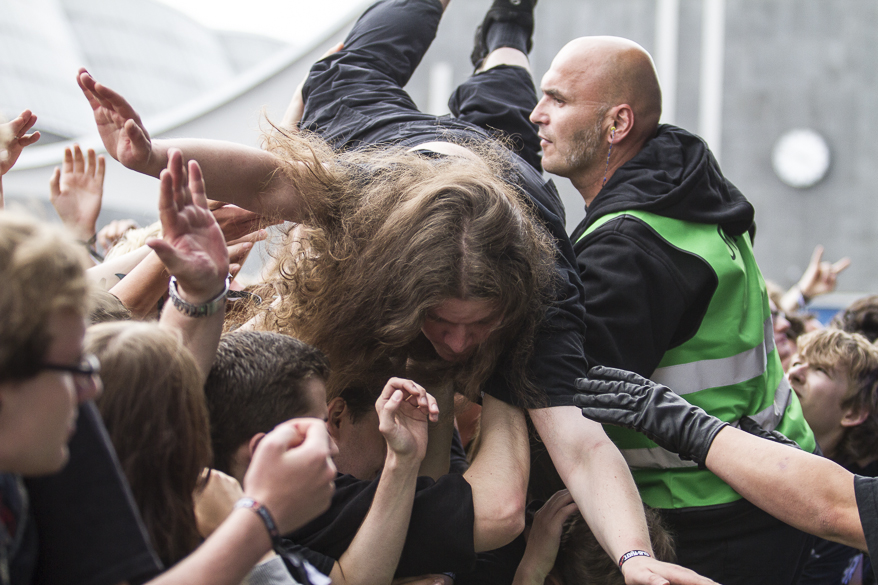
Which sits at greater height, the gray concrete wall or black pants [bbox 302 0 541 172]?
black pants [bbox 302 0 541 172]

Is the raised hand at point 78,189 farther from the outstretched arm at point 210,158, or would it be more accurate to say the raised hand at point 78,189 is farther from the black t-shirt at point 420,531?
the black t-shirt at point 420,531

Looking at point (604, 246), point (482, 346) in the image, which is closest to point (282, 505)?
point (482, 346)

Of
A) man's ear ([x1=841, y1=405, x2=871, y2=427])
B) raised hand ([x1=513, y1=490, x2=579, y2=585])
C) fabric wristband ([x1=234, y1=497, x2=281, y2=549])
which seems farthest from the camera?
man's ear ([x1=841, y1=405, x2=871, y2=427])

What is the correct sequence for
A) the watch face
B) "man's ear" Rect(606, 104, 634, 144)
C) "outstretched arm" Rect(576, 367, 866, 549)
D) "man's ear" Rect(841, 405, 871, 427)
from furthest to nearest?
the watch face → "man's ear" Rect(841, 405, 871, 427) → "man's ear" Rect(606, 104, 634, 144) → "outstretched arm" Rect(576, 367, 866, 549)

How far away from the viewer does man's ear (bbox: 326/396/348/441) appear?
1.72 metres

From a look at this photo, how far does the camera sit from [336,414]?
1734 millimetres

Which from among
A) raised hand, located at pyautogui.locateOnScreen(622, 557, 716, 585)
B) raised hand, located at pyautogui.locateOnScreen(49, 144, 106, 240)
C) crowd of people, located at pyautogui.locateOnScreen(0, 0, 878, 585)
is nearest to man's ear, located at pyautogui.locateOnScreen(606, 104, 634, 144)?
crowd of people, located at pyautogui.locateOnScreen(0, 0, 878, 585)

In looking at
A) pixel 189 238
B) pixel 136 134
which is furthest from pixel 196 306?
pixel 136 134

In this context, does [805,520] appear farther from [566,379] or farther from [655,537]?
[566,379]

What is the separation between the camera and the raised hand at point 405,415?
1406 millimetres

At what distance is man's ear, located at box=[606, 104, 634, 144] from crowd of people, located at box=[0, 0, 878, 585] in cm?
2

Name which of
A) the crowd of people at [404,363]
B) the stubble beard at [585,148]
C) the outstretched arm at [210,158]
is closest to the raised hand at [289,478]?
the crowd of people at [404,363]

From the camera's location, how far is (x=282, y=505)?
3.11 feet

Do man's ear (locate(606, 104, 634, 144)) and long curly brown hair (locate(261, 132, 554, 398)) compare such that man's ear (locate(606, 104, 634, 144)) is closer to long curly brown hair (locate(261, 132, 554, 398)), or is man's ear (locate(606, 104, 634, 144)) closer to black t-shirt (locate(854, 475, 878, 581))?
long curly brown hair (locate(261, 132, 554, 398))
